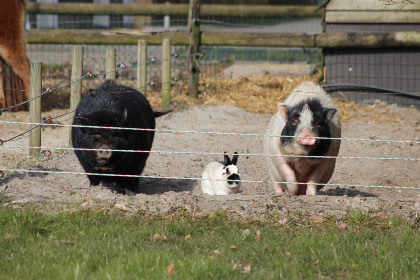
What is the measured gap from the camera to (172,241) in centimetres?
481

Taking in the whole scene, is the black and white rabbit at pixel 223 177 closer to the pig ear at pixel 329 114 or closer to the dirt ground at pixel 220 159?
the dirt ground at pixel 220 159

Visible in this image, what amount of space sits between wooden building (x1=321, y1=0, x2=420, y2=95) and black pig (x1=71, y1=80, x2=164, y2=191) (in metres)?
6.50

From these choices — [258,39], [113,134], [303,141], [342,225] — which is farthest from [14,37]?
[342,225]

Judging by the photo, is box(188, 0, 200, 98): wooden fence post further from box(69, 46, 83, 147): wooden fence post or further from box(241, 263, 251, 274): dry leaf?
box(241, 263, 251, 274): dry leaf

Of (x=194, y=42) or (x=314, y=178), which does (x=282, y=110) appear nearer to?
(x=314, y=178)

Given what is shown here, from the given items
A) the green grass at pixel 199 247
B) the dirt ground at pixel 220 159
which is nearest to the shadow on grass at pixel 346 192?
the dirt ground at pixel 220 159

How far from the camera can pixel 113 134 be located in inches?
241

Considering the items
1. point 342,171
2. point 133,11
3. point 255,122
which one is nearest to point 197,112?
point 255,122

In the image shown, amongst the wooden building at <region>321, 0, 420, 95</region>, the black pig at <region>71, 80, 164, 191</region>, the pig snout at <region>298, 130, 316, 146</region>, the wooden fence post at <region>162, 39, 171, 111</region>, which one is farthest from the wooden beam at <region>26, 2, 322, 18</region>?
the pig snout at <region>298, 130, 316, 146</region>

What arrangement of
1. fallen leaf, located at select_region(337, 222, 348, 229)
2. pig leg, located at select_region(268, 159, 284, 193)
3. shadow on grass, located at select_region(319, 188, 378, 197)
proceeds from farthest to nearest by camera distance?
shadow on grass, located at select_region(319, 188, 378, 197) < pig leg, located at select_region(268, 159, 284, 193) < fallen leaf, located at select_region(337, 222, 348, 229)

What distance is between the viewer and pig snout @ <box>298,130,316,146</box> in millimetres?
5958

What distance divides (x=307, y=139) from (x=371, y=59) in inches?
280

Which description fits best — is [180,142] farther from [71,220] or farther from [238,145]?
[71,220]

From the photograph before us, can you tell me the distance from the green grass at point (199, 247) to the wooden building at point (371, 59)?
24.6ft
